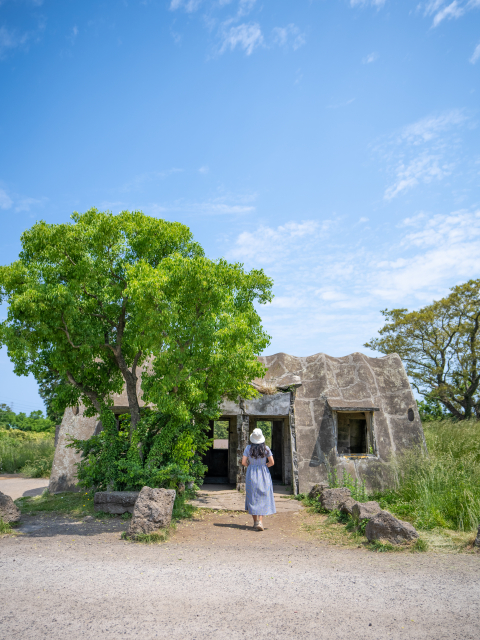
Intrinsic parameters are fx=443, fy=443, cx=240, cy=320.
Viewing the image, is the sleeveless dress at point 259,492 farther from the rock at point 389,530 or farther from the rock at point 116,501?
the rock at point 116,501

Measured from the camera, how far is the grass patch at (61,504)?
8.73 m

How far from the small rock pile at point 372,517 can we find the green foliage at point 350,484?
0.32 meters

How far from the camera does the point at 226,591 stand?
172 inches

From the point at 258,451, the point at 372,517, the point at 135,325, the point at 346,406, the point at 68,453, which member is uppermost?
the point at 135,325

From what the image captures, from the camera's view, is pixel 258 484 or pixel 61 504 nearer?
pixel 258 484

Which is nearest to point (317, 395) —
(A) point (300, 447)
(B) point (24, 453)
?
(A) point (300, 447)

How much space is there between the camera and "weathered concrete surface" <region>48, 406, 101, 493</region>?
1152 cm

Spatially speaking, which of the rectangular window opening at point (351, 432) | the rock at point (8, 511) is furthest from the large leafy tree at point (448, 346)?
the rock at point (8, 511)

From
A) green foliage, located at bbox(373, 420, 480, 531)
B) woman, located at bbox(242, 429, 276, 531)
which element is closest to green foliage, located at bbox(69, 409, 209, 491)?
woman, located at bbox(242, 429, 276, 531)

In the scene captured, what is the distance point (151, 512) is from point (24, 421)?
111ft

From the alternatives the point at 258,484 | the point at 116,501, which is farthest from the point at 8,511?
the point at 258,484

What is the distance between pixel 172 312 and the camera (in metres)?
7.67

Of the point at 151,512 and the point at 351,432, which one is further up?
the point at 351,432

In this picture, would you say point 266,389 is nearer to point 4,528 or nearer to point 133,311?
point 133,311
